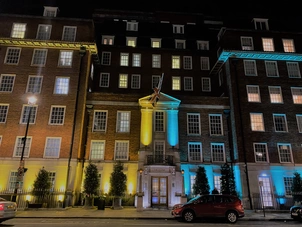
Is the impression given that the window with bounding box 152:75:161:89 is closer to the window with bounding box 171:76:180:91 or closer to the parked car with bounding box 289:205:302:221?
the window with bounding box 171:76:180:91

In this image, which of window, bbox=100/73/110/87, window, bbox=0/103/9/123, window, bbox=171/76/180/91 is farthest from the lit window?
window, bbox=0/103/9/123

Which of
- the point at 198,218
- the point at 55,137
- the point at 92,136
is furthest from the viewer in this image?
the point at 92,136

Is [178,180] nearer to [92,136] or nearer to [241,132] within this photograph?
[241,132]

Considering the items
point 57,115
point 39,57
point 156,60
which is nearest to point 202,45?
point 156,60

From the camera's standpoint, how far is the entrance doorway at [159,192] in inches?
931

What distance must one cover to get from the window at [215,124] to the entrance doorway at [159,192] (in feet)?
27.6

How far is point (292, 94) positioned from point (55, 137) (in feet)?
93.3

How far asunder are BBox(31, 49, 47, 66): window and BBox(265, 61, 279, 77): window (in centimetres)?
2763

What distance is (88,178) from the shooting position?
23266mm

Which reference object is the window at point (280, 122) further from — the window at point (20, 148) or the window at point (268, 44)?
the window at point (20, 148)

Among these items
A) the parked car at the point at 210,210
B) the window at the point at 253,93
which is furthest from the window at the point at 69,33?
the parked car at the point at 210,210

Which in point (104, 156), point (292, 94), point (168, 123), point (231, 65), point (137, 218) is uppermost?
point (231, 65)

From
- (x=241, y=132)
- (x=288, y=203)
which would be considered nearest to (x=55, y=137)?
(x=241, y=132)

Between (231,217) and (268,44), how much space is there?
79.2 feet
